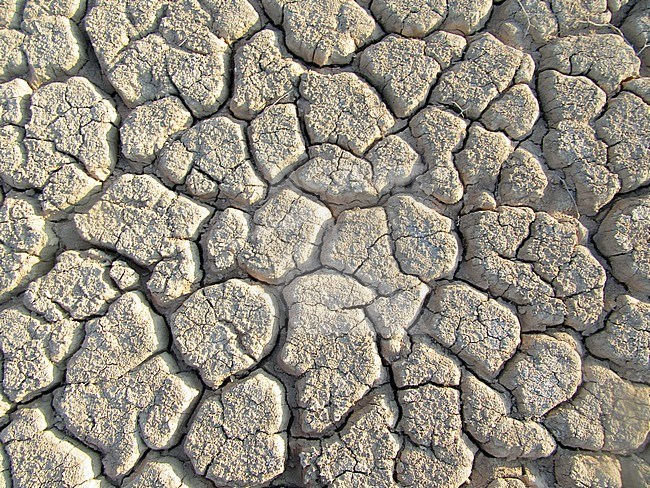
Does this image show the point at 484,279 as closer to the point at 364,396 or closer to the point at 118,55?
the point at 364,396

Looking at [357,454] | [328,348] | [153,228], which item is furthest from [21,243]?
[357,454]

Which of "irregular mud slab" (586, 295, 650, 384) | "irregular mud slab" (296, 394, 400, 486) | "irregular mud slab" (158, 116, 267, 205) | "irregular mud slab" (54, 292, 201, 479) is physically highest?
"irregular mud slab" (586, 295, 650, 384)

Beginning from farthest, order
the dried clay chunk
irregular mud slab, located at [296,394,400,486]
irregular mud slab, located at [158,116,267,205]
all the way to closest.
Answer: irregular mud slab, located at [158,116,267,205] < the dried clay chunk < irregular mud slab, located at [296,394,400,486]

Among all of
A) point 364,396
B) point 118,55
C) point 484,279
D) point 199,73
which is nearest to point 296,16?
Answer: point 199,73

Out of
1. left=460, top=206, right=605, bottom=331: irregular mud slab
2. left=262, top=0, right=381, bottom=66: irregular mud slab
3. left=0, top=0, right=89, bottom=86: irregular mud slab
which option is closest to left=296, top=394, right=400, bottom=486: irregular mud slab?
left=460, top=206, right=605, bottom=331: irregular mud slab

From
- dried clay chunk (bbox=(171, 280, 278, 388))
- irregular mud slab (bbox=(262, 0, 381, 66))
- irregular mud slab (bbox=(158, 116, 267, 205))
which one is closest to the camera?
dried clay chunk (bbox=(171, 280, 278, 388))

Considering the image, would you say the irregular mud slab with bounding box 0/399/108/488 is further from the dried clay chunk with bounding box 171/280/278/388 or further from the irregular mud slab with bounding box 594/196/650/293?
the irregular mud slab with bounding box 594/196/650/293

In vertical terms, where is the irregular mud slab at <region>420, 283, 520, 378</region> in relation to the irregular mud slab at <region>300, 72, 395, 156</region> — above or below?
below

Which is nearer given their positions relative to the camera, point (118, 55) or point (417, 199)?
point (417, 199)
